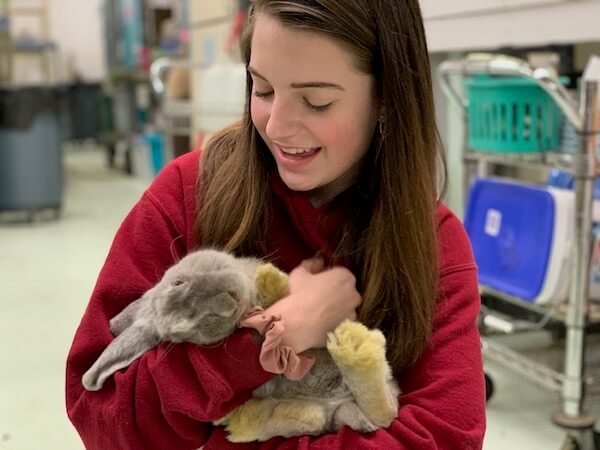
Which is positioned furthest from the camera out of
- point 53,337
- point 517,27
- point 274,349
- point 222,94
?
point 222,94

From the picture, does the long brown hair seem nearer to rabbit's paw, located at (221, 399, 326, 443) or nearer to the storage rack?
rabbit's paw, located at (221, 399, 326, 443)

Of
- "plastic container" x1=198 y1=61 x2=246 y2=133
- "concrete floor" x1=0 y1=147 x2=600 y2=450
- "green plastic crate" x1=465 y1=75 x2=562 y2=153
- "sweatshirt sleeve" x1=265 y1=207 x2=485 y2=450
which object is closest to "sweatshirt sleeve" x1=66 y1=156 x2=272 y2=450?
"sweatshirt sleeve" x1=265 y1=207 x2=485 y2=450

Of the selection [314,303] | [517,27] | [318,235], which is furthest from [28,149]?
[314,303]

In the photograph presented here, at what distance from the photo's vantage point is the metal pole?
1.62 metres

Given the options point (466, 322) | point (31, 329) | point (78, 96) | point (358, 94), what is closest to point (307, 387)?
point (466, 322)

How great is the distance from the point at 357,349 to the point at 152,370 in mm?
232

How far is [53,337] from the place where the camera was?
2.47 meters

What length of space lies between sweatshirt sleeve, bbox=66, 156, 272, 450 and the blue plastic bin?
1.13 metres

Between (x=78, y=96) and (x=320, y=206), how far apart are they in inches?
289

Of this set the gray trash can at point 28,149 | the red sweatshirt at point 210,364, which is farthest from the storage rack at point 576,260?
the gray trash can at point 28,149

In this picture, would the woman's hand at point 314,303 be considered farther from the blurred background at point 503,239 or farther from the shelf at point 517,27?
the shelf at point 517,27

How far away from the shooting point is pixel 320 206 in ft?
3.36

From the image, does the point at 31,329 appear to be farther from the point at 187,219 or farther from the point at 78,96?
the point at 78,96

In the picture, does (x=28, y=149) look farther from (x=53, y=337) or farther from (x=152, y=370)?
(x=152, y=370)
